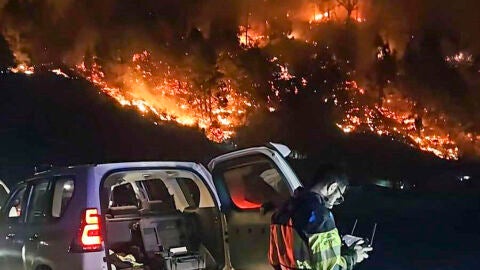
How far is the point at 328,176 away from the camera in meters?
3.73

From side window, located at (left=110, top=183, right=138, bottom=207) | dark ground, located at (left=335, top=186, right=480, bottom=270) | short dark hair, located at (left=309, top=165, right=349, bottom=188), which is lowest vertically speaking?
dark ground, located at (left=335, top=186, right=480, bottom=270)

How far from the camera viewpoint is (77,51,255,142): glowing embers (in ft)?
120

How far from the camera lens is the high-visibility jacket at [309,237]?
11.7ft

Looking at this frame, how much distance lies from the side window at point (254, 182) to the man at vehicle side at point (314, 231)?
4.35 feet

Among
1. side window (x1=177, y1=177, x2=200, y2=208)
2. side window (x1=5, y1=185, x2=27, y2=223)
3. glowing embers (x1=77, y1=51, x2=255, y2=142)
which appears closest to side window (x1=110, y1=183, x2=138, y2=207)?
side window (x1=177, y1=177, x2=200, y2=208)

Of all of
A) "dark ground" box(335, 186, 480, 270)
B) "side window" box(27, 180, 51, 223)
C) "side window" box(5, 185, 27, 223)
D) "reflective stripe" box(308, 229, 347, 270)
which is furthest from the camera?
"dark ground" box(335, 186, 480, 270)

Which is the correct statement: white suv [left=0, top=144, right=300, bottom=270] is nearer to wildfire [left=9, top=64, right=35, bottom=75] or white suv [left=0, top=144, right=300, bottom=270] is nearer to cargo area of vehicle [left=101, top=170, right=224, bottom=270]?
cargo area of vehicle [left=101, top=170, right=224, bottom=270]

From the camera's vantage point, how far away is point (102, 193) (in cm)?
579

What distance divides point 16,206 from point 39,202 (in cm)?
91

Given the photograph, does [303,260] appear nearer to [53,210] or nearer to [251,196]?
[251,196]

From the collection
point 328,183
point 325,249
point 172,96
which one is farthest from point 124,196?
point 172,96

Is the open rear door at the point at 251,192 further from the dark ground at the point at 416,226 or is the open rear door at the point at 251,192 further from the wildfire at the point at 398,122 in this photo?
the wildfire at the point at 398,122

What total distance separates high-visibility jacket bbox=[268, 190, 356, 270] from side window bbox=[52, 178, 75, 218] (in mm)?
2776

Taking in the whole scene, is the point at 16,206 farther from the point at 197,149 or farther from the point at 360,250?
the point at 197,149
